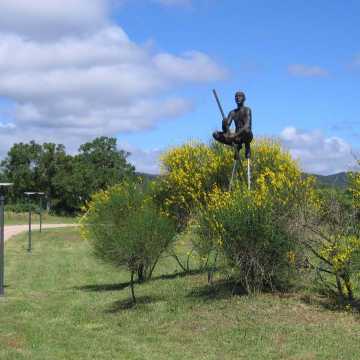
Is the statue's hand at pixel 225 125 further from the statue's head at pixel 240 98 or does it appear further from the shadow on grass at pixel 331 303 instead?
the shadow on grass at pixel 331 303

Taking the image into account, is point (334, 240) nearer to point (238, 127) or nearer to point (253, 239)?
point (253, 239)

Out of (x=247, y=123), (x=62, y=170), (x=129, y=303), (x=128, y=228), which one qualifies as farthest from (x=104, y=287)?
(x=62, y=170)

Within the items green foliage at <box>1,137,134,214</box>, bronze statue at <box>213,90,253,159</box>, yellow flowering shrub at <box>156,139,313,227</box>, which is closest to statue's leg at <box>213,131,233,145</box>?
bronze statue at <box>213,90,253,159</box>

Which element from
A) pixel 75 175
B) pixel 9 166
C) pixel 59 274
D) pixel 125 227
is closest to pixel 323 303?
pixel 125 227

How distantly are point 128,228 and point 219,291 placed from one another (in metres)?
2.04

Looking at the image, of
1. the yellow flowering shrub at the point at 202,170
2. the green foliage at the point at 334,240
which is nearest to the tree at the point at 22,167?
the yellow flowering shrub at the point at 202,170

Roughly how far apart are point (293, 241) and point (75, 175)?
44072 mm

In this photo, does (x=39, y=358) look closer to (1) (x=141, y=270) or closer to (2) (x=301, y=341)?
(2) (x=301, y=341)

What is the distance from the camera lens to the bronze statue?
464 inches

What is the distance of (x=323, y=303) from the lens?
984 cm

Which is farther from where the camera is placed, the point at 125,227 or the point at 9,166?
the point at 9,166

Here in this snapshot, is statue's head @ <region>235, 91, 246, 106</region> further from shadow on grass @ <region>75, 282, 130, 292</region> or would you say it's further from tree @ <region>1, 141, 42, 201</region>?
tree @ <region>1, 141, 42, 201</region>

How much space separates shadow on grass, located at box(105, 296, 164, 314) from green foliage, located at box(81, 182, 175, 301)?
0.53 m

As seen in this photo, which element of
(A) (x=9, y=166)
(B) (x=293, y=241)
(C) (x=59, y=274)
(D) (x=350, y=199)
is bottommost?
(C) (x=59, y=274)
